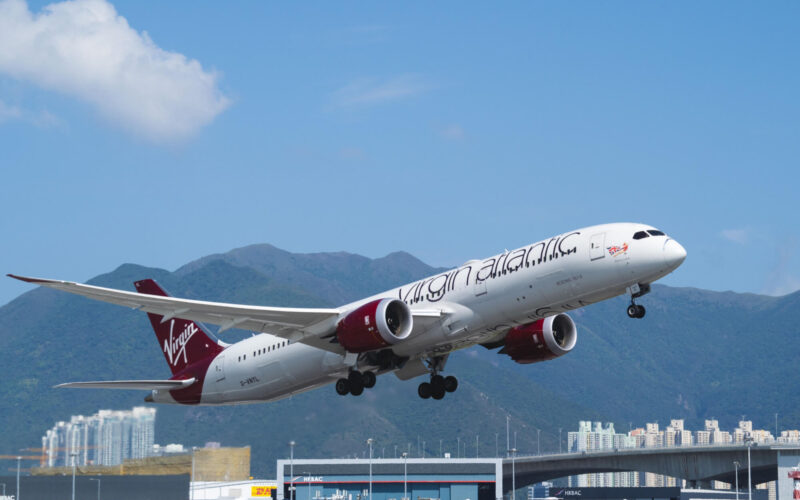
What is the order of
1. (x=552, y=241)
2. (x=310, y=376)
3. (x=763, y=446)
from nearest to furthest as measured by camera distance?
(x=552, y=241), (x=310, y=376), (x=763, y=446)

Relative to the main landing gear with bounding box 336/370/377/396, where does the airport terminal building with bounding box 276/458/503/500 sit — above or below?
below

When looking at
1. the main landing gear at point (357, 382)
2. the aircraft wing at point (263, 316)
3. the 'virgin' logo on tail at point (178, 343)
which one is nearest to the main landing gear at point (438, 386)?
the main landing gear at point (357, 382)

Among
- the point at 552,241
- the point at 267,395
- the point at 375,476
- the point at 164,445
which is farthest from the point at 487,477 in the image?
the point at 552,241

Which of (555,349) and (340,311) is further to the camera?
(555,349)

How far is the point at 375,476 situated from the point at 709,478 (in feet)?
133

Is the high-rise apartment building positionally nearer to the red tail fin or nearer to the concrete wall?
the concrete wall

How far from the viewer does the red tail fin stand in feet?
176

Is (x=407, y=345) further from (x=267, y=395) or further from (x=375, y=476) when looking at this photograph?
(x=375, y=476)

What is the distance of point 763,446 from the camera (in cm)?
11969

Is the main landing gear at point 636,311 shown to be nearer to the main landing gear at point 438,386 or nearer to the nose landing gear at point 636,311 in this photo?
the nose landing gear at point 636,311

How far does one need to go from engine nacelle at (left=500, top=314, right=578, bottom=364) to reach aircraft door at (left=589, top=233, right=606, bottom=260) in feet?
28.2

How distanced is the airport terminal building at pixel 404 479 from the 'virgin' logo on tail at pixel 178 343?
79.5 m

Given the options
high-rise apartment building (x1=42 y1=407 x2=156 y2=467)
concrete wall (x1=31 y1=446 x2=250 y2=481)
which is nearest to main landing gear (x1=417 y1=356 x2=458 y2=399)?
high-rise apartment building (x1=42 y1=407 x2=156 y2=467)

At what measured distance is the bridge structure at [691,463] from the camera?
115m
